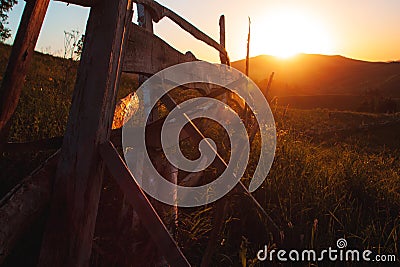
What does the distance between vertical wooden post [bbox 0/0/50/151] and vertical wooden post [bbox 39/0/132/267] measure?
221mm

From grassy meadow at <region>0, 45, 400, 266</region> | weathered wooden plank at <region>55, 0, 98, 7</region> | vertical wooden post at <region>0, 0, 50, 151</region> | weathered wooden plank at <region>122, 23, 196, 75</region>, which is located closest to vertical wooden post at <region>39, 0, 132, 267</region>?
weathered wooden plank at <region>55, 0, 98, 7</region>

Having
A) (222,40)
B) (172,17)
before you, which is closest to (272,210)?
(172,17)

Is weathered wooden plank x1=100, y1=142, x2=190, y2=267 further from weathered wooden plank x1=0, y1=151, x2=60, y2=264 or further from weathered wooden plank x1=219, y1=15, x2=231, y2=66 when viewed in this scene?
weathered wooden plank x1=219, y1=15, x2=231, y2=66

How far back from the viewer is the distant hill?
170ft

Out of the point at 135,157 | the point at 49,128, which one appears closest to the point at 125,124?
the point at 135,157

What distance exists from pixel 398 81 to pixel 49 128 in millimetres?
64449

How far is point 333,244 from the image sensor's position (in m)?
2.54

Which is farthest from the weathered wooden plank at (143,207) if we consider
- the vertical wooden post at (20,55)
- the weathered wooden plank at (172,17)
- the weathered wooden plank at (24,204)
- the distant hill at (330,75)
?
the distant hill at (330,75)

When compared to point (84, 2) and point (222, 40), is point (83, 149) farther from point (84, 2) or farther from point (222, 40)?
point (222, 40)

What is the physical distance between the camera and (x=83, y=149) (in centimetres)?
152

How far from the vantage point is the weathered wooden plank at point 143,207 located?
5.01 feet

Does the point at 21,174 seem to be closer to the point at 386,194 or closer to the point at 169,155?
the point at 169,155

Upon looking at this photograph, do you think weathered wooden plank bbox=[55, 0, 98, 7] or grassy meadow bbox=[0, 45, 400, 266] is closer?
weathered wooden plank bbox=[55, 0, 98, 7]

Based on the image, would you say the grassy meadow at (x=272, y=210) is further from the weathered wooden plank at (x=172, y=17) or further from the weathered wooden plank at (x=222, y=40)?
the weathered wooden plank at (x=172, y=17)
